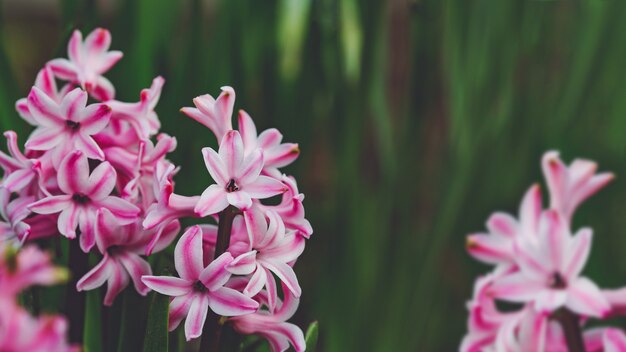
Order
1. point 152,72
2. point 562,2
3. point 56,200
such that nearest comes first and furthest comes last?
1. point 56,200
2. point 152,72
3. point 562,2

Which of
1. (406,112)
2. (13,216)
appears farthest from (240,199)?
(406,112)

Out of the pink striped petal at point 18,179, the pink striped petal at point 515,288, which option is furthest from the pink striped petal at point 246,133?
the pink striped petal at point 515,288

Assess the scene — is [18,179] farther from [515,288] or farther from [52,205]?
[515,288]

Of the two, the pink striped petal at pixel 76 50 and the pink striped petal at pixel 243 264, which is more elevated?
the pink striped petal at pixel 76 50

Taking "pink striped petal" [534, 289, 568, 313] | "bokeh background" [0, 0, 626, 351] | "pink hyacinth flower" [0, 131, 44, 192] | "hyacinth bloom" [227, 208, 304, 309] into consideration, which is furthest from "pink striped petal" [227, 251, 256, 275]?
"bokeh background" [0, 0, 626, 351]

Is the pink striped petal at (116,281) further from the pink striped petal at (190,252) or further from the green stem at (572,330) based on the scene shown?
the green stem at (572,330)

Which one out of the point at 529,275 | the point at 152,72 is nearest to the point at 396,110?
the point at 152,72

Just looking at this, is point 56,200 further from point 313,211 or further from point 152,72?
point 313,211

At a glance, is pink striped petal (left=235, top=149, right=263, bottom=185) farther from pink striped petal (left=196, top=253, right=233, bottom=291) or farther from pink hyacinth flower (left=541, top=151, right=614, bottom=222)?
pink hyacinth flower (left=541, top=151, right=614, bottom=222)
